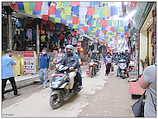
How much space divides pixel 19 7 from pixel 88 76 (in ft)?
15.4

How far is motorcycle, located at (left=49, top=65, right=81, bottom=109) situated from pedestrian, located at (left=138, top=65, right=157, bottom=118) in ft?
10.7

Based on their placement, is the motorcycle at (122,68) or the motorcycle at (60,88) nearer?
the motorcycle at (60,88)

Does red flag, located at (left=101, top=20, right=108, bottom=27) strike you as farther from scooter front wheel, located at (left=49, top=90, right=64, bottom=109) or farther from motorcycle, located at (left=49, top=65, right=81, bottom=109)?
scooter front wheel, located at (left=49, top=90, right=64, bottom=109)

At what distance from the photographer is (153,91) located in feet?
10.1

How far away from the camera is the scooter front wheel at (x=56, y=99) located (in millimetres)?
6094

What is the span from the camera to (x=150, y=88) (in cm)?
311

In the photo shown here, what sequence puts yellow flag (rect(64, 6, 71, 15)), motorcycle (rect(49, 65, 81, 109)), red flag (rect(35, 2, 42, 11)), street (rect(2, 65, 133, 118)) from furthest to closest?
yellow flag (rect(64, 6, 71, 15)) < red flag (rect(35, 2, 42, 11)) < motorcycle (rect(49, 65, 81, 109)) < street (rect(2, 65, 133, 118))

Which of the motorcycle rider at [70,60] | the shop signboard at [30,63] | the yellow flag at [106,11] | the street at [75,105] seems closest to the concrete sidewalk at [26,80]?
the shop signboard at [30,63]

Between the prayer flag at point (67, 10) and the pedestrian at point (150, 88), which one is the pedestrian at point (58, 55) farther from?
the pedestrian at point (150, 88)

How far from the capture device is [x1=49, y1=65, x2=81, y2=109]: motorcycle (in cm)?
623

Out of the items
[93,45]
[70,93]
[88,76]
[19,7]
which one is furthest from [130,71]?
[93,45]

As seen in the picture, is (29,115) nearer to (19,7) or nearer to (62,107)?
(62,107)

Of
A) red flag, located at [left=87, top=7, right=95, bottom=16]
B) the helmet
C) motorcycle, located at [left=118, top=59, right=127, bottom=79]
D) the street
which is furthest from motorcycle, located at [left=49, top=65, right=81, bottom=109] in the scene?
red flag, located at [left=87, top=7, right=95, bottom=16]

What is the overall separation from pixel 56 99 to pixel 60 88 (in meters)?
0.27
